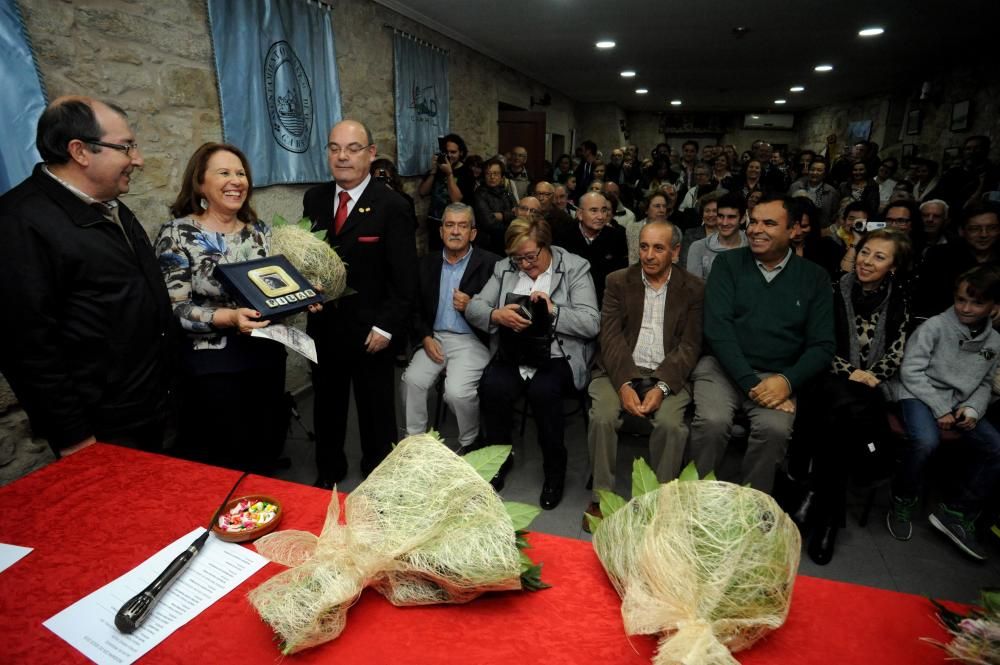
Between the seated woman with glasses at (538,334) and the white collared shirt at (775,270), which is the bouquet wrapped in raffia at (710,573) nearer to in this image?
the seated woman with glasses at (538,334)

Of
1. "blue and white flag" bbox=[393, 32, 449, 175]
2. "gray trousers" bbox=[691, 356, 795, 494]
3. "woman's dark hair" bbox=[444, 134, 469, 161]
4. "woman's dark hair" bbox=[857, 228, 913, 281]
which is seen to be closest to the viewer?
"gray trousers" bbox=[691, 356, 795, 494]

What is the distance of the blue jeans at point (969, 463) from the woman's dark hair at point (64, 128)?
11.6 feet

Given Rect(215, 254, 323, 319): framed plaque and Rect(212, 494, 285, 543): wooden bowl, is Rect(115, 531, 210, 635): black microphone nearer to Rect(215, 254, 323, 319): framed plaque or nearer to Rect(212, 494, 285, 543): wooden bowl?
Rect(212, 494, 285, 543): wooden bowl

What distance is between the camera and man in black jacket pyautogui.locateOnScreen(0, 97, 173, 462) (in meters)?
1.50

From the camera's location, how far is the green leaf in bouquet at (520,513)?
969 millimetres

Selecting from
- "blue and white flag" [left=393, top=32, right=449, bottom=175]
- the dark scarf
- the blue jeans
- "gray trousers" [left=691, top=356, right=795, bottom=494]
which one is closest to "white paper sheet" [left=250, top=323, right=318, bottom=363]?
"gray trousers" [left=691, top=356, right=795, bottom=494]

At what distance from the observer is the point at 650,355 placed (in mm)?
2787

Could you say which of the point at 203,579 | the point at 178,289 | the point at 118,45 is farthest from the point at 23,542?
the point at 118,45

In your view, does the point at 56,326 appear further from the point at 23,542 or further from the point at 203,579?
the point at 203,579

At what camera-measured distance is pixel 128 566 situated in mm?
1032

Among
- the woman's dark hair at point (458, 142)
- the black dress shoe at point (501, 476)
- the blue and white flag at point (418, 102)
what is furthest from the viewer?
the woman's dark hair at point (458, 142)

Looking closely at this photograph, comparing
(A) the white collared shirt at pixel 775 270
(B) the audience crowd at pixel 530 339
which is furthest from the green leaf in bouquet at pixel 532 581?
(A) the white collared shirt at pixel 775 270

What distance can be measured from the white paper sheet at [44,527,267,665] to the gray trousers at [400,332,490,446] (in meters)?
1.84

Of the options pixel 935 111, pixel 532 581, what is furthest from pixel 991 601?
pixel 935 111
